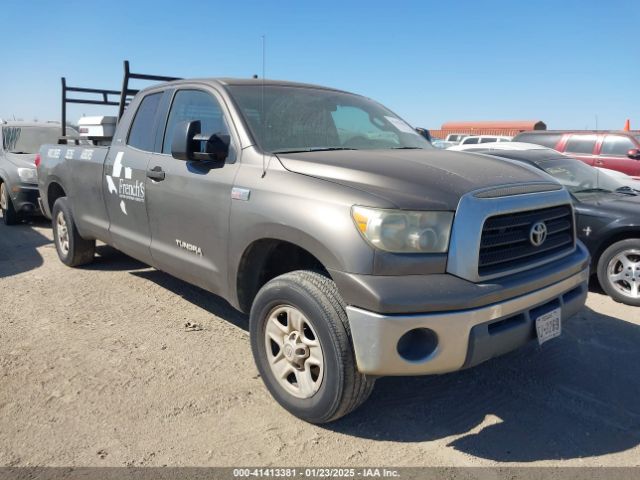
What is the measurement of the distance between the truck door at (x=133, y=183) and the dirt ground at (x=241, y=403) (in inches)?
26.8

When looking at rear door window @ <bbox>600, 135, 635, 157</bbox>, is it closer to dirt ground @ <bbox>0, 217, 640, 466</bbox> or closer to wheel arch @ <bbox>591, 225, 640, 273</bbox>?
wheel arch @ <bbox>591, 225, 640, 273</bbox>

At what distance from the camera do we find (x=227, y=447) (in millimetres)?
2723

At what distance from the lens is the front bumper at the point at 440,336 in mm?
2447

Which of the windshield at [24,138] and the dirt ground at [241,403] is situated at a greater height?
the windshield at [24,138]

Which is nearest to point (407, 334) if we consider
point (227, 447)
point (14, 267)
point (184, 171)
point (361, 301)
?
point (361, 301)

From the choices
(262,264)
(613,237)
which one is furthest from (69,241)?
(613,237)

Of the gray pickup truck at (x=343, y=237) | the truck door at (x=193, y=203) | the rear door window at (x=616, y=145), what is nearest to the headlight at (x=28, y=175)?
the gray pickup truck at (x=343, y=237)

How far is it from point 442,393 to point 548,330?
2.62 feet

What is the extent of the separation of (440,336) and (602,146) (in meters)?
10.7

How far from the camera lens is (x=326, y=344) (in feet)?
8.69

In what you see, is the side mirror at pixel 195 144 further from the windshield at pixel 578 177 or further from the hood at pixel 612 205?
the windshield at pixel 578 177

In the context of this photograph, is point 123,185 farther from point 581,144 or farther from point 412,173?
point 581,144

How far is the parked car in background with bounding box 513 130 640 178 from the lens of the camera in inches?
433

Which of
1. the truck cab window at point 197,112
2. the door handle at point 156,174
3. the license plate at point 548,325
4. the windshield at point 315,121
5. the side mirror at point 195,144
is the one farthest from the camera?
the door handle at point 156,174
